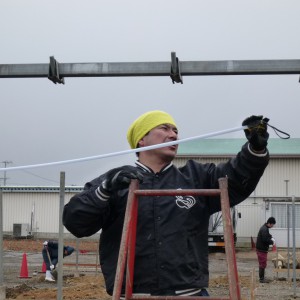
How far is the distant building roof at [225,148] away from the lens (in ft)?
140

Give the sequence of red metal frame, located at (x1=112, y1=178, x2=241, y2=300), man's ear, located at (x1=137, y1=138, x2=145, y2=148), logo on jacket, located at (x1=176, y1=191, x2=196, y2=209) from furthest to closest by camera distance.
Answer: man's ear, located at (x1=137, y1=138, x2=145, y2=148), logo on jacket, located at (x1=176, y1=191, x2=196, y2=209), red metal frame, located at (x1=112, y1=178, x2=241, y2=300)

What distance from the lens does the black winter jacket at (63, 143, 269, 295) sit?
325 cm

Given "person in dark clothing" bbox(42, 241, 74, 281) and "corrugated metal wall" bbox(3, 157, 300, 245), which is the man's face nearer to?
"person in dark clothing" bbox(42, 241, 74, 281)

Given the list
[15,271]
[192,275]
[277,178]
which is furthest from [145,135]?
[277,178]

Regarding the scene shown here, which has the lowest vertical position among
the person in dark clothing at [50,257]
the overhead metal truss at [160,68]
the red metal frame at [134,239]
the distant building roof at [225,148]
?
the person in dark clothing at [50,257]

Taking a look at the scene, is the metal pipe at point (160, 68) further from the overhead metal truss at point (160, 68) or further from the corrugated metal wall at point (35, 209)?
the corrugated metal wall at point (35, 209)

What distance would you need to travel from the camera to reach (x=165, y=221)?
3.29m

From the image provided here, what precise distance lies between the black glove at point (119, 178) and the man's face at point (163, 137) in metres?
0.31

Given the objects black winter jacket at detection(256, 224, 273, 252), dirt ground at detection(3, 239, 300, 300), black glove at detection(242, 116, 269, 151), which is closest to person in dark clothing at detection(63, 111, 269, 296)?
black glove at detection(242, 116, 269, 151)

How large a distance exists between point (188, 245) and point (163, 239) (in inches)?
5.7

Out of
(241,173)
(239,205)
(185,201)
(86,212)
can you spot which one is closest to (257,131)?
(241,173)

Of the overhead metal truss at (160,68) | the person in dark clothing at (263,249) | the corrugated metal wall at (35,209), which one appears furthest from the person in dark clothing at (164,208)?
the corrugated metal wall at (35,209)

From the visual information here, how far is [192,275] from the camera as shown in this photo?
130 inches

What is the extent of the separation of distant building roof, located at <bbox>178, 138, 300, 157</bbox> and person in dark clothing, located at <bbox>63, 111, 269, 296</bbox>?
127 ft
